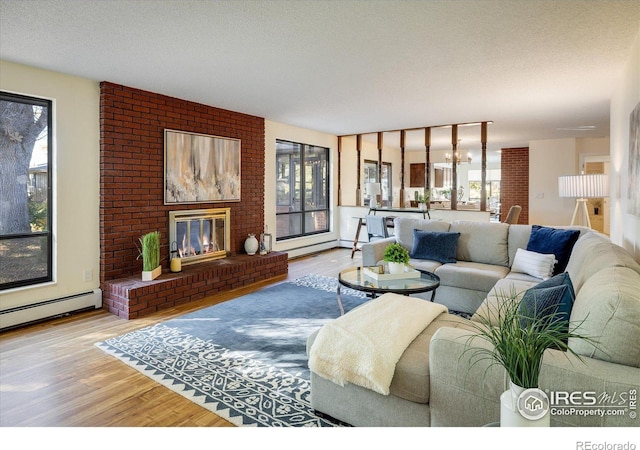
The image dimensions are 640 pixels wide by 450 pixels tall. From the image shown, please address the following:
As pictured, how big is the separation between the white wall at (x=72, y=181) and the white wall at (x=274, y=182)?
2.90 m

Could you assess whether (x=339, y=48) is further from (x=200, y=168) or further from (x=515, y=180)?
(x=515, y=180)

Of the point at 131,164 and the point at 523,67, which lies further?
the point at 131,164

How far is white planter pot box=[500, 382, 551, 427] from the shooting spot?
1.14m

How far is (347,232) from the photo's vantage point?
859 cm

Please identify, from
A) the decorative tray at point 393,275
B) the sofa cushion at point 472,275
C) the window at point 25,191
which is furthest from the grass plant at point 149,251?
the sofa cushion at point 472,275

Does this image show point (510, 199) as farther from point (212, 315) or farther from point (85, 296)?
point (85, 296)

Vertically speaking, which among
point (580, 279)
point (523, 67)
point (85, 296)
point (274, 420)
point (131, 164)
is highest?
point (523, 67)

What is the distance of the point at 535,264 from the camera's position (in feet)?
12.5

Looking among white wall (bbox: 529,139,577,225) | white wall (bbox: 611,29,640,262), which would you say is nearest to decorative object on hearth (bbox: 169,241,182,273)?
white wall (bbox: 611,29,640,262)

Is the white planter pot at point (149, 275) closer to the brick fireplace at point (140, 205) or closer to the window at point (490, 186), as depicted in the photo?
the brick fireplace at point (140, 205)

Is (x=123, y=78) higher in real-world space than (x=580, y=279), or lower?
higher

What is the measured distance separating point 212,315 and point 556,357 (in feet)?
10.4

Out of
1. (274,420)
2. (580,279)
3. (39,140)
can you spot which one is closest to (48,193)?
(39,140)
